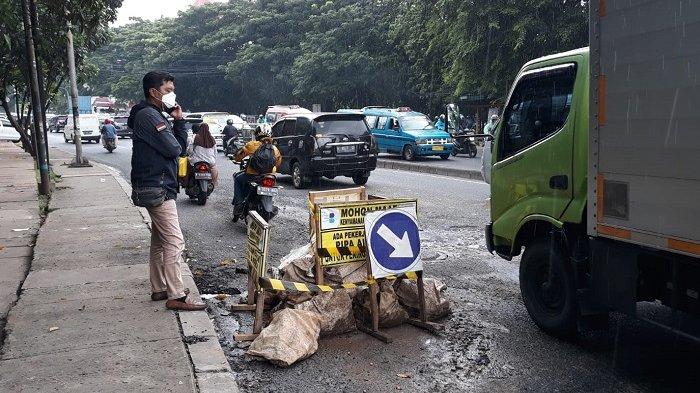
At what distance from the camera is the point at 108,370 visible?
4.30 meters

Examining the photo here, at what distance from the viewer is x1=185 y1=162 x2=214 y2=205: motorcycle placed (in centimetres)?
1227

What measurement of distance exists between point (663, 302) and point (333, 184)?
12468 mm

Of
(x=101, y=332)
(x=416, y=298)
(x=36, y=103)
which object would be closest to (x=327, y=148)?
(x=36, y=103)

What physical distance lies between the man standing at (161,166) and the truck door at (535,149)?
2.65 m

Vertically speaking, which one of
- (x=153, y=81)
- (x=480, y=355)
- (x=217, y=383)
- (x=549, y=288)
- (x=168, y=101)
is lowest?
(x=480, y=355)

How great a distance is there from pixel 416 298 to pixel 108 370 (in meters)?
2.43

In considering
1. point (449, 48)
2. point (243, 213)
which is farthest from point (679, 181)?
point (449, 48)

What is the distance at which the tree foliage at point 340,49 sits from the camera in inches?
906

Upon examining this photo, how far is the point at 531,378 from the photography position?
4359 millimetres

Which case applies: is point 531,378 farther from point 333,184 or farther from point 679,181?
point 333,184

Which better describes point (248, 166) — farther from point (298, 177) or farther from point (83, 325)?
point (298, 177)

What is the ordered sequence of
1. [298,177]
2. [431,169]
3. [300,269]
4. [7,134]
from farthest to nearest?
[7,134] < [431,169] < [298,177] < [300,269]

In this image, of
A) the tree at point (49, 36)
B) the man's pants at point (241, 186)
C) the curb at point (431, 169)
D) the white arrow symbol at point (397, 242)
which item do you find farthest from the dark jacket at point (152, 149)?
the curb at point (431, 169)

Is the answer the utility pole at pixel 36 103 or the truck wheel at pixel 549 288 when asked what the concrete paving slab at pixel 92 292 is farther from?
the utility pole at pixel 36 103
